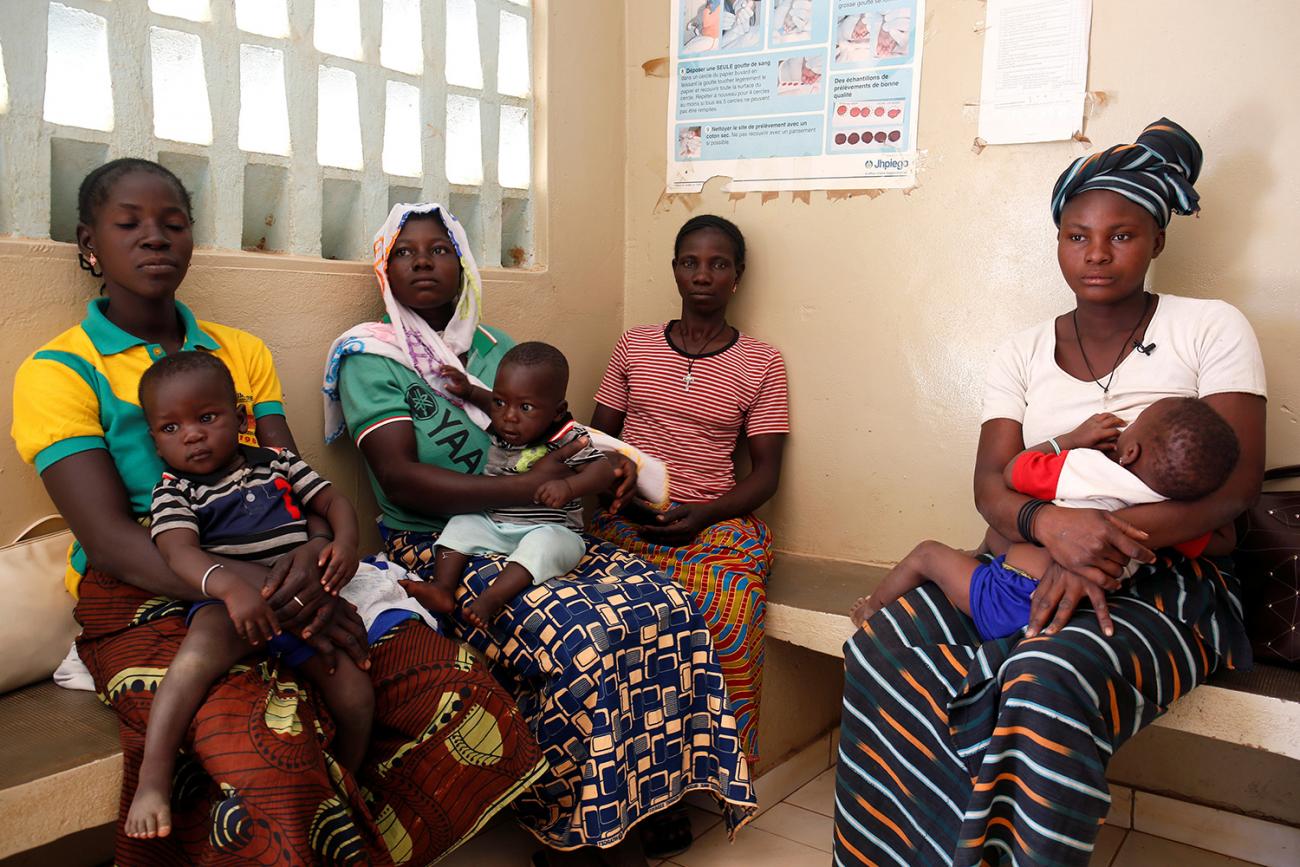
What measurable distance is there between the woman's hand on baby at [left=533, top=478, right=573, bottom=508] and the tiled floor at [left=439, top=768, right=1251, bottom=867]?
947 millimetres

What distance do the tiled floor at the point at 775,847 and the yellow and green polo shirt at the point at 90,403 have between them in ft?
4.18

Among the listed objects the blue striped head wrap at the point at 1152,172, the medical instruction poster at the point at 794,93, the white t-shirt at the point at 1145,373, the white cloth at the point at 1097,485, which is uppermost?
the medical instruction poster at the point at 794,93

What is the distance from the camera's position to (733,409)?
3213 mm

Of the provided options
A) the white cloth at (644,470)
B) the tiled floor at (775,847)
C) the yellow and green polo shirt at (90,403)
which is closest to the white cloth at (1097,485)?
the white cloth at (644,470)

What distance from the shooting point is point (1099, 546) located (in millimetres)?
2053

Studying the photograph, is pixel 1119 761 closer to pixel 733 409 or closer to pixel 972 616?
pixel 972 616

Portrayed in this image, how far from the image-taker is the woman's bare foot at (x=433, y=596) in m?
2.42

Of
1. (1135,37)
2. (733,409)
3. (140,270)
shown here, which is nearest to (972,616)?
(733,409)

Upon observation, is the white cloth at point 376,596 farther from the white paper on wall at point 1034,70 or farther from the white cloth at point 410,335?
the white paper on wall at point 1034,70

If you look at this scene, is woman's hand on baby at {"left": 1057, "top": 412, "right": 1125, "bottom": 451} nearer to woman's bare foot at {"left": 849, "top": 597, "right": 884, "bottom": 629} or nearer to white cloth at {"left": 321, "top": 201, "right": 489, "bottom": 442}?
woman's bare foot at {"left": 849, "top": 597, "right": 884, "bottom": 629}

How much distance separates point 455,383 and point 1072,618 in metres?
1.64

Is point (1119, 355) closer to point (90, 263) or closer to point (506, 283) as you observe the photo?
point (506, 283)

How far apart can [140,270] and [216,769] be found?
1019 mm

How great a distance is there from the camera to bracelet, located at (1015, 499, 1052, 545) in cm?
222
